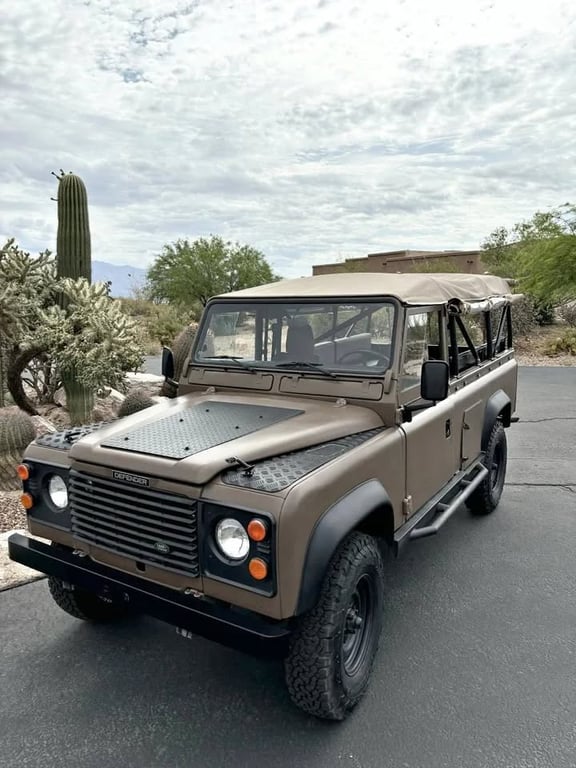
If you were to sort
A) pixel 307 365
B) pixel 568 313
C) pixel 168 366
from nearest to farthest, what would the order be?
pixel 307 365 → pixel 168 366 → pixel 568 313

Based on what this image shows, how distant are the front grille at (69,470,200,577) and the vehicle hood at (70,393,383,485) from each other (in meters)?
0.11

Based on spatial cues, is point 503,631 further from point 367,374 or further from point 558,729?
point 367,374

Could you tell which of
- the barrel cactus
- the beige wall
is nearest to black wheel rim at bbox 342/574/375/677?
the barrel cactus

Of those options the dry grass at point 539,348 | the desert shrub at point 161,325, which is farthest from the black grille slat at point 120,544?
the desert shrub at point 161,325

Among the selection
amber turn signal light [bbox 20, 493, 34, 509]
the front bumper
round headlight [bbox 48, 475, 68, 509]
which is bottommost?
the front bumper

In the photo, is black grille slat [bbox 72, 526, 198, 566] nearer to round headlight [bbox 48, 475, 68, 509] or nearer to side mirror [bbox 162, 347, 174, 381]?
round headlight [bbox 48, 475, 68, 509]

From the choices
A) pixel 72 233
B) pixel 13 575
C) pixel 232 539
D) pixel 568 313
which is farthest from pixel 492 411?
pixel 568 313

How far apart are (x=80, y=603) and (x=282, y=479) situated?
1.73 meters

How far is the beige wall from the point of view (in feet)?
113

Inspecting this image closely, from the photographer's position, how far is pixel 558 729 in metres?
2.58

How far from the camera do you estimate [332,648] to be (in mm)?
2447

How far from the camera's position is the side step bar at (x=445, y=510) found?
3.31m

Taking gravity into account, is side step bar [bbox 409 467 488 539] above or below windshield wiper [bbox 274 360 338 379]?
below

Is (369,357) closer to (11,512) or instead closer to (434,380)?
(434,380)
